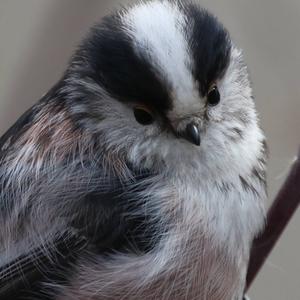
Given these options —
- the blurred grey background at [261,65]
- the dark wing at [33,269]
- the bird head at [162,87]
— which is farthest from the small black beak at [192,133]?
the blurred grey background at [261,65]

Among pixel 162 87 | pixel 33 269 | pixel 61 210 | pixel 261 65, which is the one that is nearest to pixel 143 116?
pixel 162 87

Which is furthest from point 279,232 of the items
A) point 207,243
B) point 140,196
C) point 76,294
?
point 76,294

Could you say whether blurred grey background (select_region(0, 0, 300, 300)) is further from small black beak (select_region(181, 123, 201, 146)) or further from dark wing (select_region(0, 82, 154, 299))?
small black beak (select_region(181, 123, 201, 146))

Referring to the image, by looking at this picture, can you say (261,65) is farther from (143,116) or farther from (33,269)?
(33,269)

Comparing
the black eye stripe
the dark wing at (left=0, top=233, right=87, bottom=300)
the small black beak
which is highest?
the black eye stripe

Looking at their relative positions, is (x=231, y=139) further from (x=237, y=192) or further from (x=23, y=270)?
(x=23, y=270)

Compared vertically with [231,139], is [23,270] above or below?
below

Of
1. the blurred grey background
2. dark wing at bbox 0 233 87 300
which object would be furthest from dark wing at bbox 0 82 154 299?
the blurred grey background
